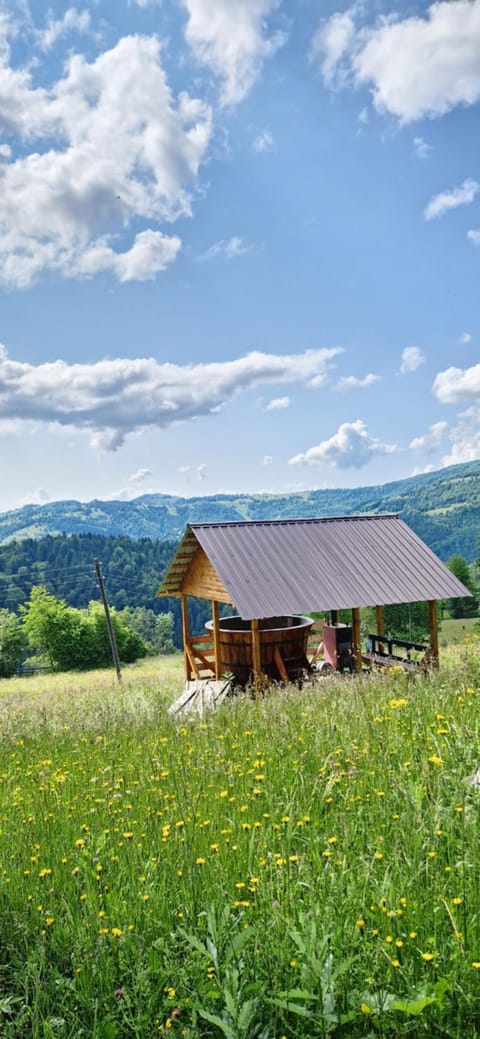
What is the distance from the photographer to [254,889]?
3.18 m

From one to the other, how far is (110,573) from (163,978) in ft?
627

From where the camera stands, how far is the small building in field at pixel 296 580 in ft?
50.1

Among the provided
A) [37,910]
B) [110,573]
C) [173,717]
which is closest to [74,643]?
[173,717]

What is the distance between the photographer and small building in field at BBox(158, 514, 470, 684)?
50.1 ft

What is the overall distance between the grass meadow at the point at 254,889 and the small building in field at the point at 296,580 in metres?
9.07

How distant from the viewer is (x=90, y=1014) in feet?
9.60

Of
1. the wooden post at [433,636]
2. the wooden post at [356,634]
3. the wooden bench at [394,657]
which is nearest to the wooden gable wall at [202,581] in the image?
the wooden post at [356,634]

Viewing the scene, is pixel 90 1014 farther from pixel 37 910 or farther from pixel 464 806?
pixel 464 806

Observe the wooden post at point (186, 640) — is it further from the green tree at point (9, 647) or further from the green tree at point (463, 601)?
the green tree at point (463, 601)

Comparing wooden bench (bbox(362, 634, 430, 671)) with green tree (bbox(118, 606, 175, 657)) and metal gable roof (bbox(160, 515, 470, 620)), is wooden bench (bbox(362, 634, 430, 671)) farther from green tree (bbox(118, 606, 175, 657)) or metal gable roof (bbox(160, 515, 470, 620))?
green tree (bbox(118, 606, 175, 657))

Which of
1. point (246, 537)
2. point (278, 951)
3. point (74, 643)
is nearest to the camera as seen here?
point (278, 951)

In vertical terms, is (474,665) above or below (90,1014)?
above

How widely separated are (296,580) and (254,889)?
12.7m

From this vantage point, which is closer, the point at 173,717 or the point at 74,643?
the point at 173,717
